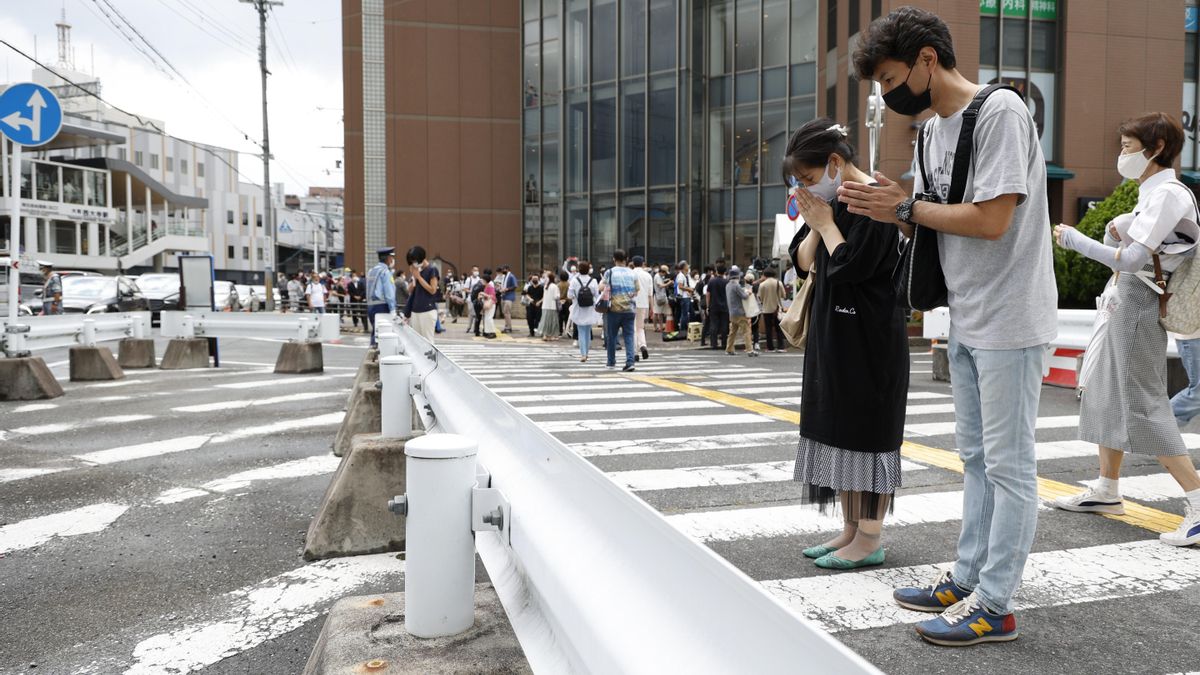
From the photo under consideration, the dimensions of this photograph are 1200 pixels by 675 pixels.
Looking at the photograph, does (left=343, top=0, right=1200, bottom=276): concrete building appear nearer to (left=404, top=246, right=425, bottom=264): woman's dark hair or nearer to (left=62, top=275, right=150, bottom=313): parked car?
(left=62, top=275, right=150, bottom=313): parked car

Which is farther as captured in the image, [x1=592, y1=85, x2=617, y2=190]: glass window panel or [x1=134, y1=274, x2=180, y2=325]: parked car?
[x1=592, y1=85, x2=617, y2=190]: glass window panel

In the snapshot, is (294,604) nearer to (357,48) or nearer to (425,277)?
(425,277)

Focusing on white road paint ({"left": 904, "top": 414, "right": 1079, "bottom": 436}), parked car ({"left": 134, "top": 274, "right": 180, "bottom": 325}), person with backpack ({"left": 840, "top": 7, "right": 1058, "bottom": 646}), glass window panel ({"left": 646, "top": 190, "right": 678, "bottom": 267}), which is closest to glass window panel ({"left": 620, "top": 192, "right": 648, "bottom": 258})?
glass window panel ({"left": 646, "top": 190, "right": 678, "bottom": 267})

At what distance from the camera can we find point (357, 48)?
3862 cm

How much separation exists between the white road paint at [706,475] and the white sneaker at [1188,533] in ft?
5.50

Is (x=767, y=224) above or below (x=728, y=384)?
above

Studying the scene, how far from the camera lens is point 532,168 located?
34.6 metres

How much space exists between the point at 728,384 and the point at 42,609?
8.94 m

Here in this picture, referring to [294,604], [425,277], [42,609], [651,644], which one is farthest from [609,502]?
[425,277]

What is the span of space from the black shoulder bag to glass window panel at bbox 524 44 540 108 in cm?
3266

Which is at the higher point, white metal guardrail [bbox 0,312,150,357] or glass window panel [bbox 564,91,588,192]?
glass window panel [bbox 564,91,588,192]

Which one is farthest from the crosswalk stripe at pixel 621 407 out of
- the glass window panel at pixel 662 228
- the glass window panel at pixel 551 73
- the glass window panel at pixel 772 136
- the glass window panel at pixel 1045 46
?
the glass window panel at pixel 551 73

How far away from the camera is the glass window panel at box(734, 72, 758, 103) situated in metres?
29.8

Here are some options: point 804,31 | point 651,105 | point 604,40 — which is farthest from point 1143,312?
point 604,40
